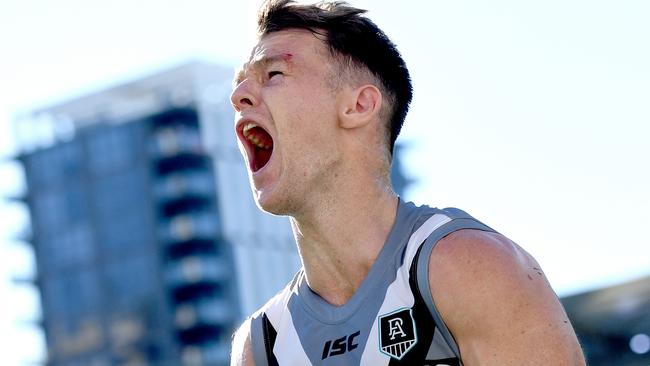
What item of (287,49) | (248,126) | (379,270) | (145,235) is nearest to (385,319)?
(379,270)

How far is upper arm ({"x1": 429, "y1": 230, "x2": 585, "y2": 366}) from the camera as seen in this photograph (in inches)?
152

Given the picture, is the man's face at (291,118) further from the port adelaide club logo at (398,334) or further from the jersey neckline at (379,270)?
the port adelaide club logo at (398,334)

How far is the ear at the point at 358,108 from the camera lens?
4562mm

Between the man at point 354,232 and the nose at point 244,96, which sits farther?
the nose at point 244,96

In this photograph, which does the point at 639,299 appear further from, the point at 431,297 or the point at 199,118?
the point at 199,118

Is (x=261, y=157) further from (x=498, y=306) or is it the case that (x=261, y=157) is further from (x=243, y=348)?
(x=498, y=306)

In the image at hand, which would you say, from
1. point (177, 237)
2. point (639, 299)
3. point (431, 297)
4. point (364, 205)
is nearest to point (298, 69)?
point (364, 205)

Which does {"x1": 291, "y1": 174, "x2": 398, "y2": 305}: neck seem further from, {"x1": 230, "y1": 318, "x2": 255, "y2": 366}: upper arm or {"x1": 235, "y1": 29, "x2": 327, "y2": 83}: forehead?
{"x1": 235, "y1": 29, "x2": 327, "y2": 83}: forehead

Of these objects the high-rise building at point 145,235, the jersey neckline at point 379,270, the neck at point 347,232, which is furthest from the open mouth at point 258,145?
the high-rise building at point 145,235

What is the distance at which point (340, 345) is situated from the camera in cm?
432

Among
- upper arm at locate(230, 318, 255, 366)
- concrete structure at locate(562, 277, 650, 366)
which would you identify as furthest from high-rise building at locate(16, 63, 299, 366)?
upper arm at locate(230, 318, 255, 366)

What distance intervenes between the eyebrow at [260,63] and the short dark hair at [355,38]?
15cm

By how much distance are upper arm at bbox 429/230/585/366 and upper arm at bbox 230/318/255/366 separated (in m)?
0.94

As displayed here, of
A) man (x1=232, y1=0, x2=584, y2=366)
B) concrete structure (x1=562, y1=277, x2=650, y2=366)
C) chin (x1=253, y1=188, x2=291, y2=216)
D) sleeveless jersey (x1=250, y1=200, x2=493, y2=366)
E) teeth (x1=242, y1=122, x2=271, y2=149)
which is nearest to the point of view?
man (x1=232, y1=0, x2=584, y2=366)
